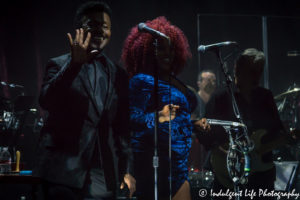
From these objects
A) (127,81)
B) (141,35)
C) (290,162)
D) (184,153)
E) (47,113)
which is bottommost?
(290,162)

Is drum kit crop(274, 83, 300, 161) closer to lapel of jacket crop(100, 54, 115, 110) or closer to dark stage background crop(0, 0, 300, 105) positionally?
dark stage background crop(0, 0, 300, 105)

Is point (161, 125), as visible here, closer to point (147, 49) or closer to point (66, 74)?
point (147, 49)

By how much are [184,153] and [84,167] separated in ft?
2.32

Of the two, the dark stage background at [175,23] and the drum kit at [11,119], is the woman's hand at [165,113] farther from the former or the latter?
the drum kit at [11,119]

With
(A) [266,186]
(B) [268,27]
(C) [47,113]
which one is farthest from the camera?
(B) [268,27]

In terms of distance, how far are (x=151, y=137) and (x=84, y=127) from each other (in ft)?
1.54

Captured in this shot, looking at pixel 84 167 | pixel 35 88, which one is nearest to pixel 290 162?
pixel 84 167

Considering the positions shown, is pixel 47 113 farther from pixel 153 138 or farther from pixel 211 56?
pixel 211 56

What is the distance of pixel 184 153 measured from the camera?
235 centimetres

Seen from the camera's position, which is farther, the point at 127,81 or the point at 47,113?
the point at 127,81

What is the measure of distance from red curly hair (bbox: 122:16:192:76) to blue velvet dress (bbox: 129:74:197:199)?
0.78 feet

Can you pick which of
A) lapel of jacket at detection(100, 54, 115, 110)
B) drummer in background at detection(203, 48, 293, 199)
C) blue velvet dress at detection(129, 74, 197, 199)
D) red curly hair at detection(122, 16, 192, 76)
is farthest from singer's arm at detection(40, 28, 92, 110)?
drummer in background at detection(203, 48, 293, 199)

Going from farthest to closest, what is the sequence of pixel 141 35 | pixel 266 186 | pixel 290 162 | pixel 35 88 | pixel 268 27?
pixel 35 88 < pixel 268 27 < pixel 290 162 < pixel 266 186 < pixel 141 35

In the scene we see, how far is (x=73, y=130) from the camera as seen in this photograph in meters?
1.92
